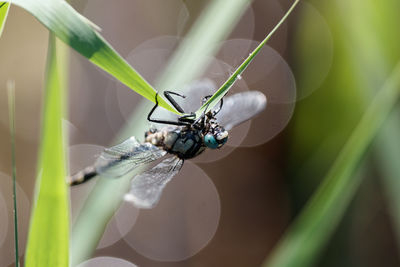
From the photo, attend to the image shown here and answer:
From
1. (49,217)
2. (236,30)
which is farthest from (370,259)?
(49,217)

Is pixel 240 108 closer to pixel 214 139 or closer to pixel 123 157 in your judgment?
pixel 214 139

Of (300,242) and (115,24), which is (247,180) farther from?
(300,242)

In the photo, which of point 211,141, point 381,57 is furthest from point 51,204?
point 381,57

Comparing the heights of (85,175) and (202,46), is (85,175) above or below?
below

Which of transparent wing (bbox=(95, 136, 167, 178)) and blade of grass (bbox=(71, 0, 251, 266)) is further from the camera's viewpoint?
blade of grass (bbox=(71, 0, 251, 266))

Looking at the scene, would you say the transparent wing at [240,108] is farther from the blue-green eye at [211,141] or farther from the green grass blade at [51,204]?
the green grass blade at [51,204]

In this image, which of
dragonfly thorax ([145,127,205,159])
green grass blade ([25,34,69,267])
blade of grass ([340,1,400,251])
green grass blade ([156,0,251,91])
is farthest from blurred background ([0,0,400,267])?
green grass blade ([25,34,69,267])

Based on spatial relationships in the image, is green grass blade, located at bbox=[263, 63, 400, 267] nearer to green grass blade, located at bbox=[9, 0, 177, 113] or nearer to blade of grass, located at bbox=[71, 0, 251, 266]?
blade of grass, located at bbox=[71, 0, 251, 266]
